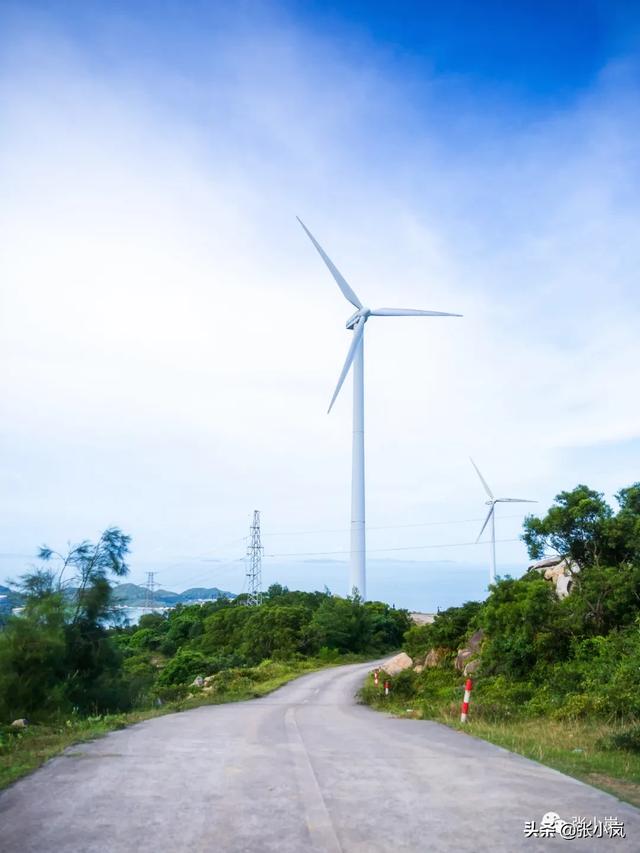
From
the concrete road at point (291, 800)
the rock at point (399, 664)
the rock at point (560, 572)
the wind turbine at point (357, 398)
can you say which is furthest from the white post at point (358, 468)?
the concrete road at point (291, 800)

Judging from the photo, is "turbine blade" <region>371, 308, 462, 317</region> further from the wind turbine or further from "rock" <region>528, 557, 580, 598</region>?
"rock" <region>528, 557, 580, 598</region>

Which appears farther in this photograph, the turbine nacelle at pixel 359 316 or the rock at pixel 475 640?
the turbine nacelle at pixel 359 316

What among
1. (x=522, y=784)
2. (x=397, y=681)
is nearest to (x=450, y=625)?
(x=397, y=681)

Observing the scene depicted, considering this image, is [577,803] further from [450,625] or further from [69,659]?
[450,625]

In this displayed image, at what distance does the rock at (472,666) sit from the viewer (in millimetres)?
22409

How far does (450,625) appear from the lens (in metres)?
28.6

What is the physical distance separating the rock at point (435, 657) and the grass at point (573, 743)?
12.1 m

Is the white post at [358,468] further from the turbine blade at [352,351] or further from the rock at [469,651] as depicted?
the rock at [469,651]

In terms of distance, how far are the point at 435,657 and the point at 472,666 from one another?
5.52 m

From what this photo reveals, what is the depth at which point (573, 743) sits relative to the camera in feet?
35.7

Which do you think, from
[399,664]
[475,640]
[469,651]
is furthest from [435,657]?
[399,664]

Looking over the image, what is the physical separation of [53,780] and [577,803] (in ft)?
16.9

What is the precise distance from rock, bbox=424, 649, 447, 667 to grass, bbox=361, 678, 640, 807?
12118mm

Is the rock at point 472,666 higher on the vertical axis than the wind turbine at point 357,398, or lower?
lower
